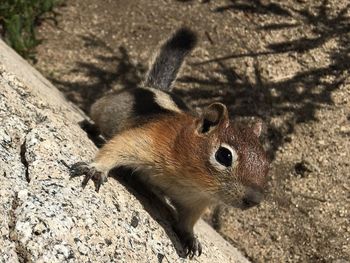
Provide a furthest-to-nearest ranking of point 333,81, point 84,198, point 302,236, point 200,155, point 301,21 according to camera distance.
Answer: point 301,21 < point 333,81 < point 302,236 < point 200,155 < point 84,198

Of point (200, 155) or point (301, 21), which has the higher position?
point (301, 21)

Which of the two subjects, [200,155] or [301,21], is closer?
[200,155]

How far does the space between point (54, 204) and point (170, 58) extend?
2167mm

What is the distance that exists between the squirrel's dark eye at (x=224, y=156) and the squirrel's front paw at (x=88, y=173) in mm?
615

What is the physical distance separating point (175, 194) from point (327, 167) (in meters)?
2.36

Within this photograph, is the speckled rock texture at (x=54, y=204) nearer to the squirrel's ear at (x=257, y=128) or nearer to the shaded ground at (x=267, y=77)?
the squirrel's ear at (x=257, y=128)

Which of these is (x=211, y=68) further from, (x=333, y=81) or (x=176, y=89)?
(x=333, y=81)

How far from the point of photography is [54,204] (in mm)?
3047

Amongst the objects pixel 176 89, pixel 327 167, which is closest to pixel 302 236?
pixel 327 167

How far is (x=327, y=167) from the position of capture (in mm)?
5648

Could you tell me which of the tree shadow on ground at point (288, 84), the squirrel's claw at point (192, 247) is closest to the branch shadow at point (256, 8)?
the tree shadow on ground at point (288, 84)

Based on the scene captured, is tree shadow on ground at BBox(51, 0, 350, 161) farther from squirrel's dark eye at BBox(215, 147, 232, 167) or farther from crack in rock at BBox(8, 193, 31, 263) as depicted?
crack in rock at BBox(8, 193, 31, 263)

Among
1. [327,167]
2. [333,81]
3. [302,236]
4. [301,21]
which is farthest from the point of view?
[301,21]

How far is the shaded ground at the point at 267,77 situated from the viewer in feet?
17.5
